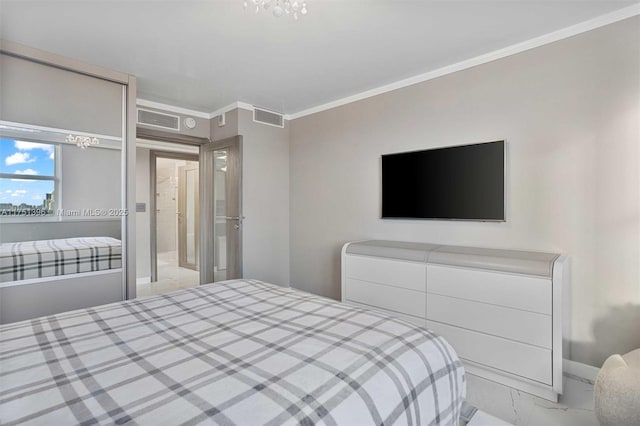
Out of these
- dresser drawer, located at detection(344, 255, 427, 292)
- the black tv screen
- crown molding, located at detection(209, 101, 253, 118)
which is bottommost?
dresser drawer, located at detection(344, 255, 427, 292)

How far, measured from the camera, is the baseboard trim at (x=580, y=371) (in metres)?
2.05

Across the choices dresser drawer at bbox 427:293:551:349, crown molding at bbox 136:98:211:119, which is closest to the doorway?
crown molding at bbox 136:98:211:119

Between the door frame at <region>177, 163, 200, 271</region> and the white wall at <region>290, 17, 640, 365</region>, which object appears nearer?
the white wall at <region>290, 17, 640, 365</region>

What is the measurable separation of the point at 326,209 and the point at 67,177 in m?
2.54

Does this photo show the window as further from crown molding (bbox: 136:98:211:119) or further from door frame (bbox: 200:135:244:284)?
door frame (bbox: 200:135:244:284)

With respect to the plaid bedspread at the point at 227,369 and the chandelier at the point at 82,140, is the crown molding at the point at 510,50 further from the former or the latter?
the chandelier at the point at 82,140

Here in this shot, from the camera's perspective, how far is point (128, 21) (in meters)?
2.10

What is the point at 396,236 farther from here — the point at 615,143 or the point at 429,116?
the point at 615,143

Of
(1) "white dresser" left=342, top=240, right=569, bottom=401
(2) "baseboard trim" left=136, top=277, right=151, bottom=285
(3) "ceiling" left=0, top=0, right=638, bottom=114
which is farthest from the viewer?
(2) "baseboard trim" left=136, top=277, right=151, bottom=285

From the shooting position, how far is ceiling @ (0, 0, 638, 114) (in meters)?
1.96

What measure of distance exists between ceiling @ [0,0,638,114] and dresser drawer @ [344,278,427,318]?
1.98 m

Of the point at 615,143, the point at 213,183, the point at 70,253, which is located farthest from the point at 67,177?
the point at 615,143

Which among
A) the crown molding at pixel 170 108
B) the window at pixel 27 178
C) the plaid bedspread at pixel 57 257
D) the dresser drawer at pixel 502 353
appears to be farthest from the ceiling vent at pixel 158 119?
the dresser drawer at pixel 502 353

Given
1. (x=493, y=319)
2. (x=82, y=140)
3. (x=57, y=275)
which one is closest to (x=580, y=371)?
(x=493, y=319)
